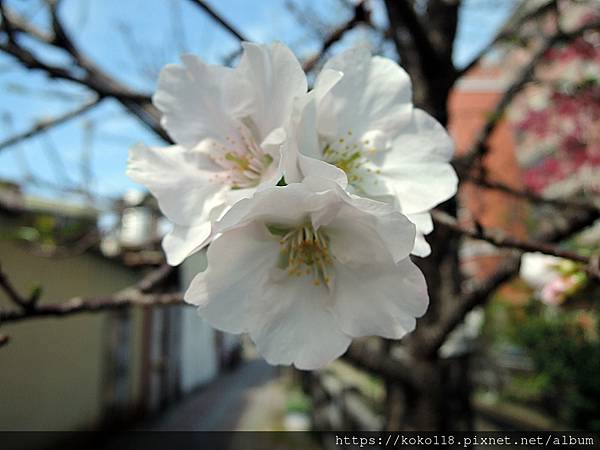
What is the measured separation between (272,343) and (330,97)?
41 centimetres

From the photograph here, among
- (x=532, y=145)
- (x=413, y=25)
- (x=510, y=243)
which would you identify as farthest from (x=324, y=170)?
(x=532, y=145)

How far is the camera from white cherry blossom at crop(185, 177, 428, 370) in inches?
24.7

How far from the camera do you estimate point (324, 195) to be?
572 mm

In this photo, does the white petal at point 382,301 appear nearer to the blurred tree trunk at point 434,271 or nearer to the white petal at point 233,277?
the white petal at point 233,277

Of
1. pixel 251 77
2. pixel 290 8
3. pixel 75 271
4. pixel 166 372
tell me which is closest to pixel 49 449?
pixel 75 271

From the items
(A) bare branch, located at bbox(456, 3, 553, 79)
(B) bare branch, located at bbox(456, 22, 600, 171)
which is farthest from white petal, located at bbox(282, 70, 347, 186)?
(A) bare branch, located at bbox(456, 3, 553, 79)

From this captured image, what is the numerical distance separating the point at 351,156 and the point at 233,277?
0.29 metres

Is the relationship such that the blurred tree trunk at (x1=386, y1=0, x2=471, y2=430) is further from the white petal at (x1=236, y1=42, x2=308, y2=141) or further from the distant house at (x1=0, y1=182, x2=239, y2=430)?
the distant house at (x1=0, y1=182, x2=239, y2=430)

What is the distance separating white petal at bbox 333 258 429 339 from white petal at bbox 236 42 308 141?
11.2 inches

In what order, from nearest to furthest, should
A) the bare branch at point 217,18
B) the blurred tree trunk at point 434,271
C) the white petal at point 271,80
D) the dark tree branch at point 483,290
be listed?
the white petal at point 271,80, the bare branch at point 217,18, the dark tree branch at point 483,290, the blurred tree trunk at point 434,271

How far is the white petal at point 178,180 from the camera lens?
2.27ft

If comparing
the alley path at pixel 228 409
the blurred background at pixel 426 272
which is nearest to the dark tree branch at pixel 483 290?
the blurred background at pixel 426 272

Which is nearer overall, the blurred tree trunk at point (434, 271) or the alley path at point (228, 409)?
the blurred tree trunk at point (434, 271)

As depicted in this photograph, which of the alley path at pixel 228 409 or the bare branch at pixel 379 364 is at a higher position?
the bare branch at pixel 379 364
